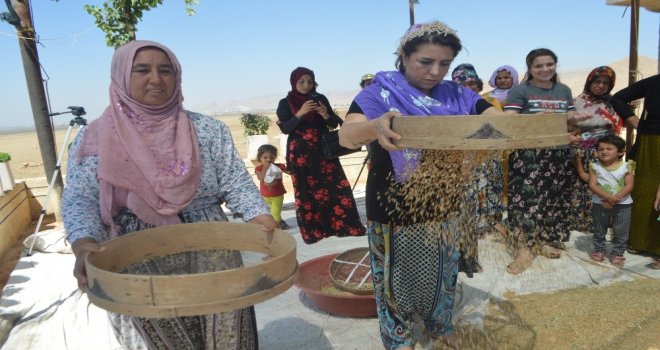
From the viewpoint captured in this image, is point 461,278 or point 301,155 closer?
point 461,278

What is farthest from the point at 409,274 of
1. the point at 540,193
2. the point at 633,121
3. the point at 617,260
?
the point at 633,121

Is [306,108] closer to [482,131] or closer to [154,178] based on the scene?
[154,178]

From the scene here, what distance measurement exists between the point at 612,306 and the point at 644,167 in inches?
54.0

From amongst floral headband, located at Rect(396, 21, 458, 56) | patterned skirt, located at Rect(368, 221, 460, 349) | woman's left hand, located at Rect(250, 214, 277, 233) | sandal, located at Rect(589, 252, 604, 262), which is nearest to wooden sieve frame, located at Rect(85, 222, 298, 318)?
woman's left hand, located at Rect(250, 214, 277, 233)

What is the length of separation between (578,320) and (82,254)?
2.58 meters

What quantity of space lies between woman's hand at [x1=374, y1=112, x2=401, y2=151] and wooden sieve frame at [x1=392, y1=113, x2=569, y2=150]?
24 millimetres

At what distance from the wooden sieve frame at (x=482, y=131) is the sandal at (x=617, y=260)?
262 cm

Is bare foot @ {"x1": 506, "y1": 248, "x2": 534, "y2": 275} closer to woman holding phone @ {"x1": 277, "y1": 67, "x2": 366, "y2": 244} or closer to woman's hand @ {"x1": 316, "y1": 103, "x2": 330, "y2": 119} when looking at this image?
woman holding phone @ {"x1": 277, "y1": 67, "x2": 366, "y2": 244}

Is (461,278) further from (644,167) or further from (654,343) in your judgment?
(644,167)

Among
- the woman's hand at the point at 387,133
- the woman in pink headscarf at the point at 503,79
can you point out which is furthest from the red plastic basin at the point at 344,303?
the woman in pink headscarf at the point at 503,79

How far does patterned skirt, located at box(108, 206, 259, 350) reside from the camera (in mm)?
1646

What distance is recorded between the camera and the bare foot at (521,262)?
3.43m

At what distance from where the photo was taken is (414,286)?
220 cm

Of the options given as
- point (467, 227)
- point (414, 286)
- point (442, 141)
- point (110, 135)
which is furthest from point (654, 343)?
point (110, 135)
